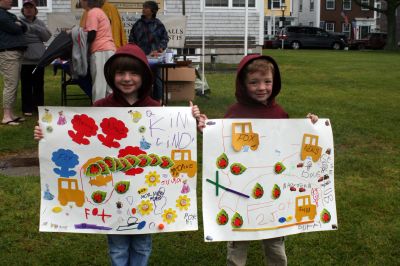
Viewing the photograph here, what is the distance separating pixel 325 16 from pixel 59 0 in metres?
48.1

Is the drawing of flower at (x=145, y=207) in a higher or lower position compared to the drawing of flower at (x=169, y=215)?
higher

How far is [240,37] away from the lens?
19.4 metres

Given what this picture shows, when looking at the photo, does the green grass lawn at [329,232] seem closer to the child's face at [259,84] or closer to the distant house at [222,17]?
the child's face at [259,84]

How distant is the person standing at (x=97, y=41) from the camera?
7.30 metres

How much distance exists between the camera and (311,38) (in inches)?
1617

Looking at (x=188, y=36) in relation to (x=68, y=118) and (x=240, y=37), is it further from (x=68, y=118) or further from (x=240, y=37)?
A: (x=68, y=118)

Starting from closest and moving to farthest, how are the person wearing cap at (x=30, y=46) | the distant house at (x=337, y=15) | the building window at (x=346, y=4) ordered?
the person wearing cap at (x=30, y=46) → the distant house at (x=337, y=15) → the building window at (x=346, y=4)

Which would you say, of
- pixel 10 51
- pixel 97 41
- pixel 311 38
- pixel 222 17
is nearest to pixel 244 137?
pixel 97 41

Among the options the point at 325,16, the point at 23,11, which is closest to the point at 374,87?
the point at 23,11

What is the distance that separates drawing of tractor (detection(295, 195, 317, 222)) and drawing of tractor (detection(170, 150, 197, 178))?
2.01 ft

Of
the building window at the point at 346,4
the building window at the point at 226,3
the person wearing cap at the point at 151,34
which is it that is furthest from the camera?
the building window at the point at 346,4

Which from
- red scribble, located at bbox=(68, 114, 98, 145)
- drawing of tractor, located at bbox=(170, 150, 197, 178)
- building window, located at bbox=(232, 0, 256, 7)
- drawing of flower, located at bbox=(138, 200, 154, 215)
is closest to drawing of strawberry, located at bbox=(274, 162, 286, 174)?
drawing of tractor, located at bbox=(170, 150, 197, 178)

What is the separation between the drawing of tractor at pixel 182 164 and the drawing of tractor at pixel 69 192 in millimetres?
502

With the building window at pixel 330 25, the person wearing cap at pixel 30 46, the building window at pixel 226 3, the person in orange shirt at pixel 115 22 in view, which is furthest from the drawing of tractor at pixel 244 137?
the building window at pixel 330 25
